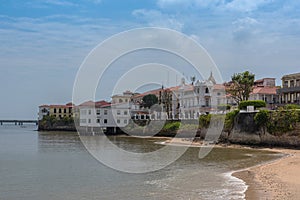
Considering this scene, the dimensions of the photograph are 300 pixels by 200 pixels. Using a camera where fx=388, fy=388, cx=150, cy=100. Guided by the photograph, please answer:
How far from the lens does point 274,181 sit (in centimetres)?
2078

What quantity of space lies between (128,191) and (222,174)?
7.90 m

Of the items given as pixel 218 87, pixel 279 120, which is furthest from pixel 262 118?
pixel 218 87

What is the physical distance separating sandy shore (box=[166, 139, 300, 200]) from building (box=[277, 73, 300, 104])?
1446 inches

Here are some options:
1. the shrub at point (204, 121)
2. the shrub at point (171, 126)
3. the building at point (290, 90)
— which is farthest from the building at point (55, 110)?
the building at point (290, 90)

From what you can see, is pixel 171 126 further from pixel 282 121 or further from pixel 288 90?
pixel 282 121

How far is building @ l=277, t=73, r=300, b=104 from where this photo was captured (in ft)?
206

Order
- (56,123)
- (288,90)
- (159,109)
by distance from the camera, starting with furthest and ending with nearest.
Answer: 1. (56,123)
2. (159,109)
3. (288,90)

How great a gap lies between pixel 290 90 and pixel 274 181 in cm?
4609

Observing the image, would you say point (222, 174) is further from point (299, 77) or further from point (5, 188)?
point (299, 77)

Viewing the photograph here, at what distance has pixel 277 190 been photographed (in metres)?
18.0

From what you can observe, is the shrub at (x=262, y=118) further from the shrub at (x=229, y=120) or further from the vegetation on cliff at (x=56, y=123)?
the vegetation on cliff at (x=56, y=123)

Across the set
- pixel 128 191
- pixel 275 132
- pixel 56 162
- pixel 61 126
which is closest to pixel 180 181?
pixel 128 191

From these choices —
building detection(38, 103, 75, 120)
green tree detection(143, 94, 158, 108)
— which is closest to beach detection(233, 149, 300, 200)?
green tree detection(143, 94, 158, 108)

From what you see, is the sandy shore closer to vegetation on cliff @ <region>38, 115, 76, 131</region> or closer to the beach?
the beach
